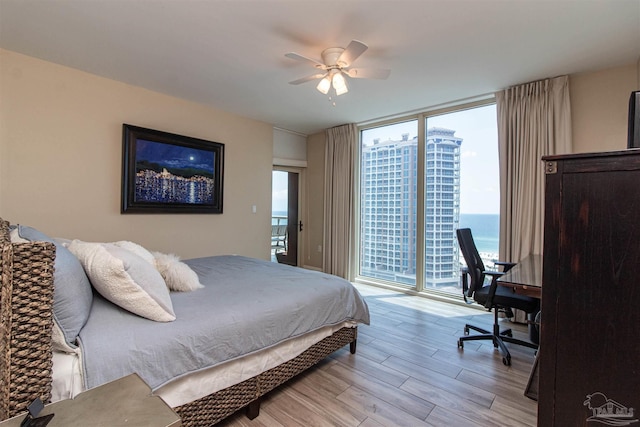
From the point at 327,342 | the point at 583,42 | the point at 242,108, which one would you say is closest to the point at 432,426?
the point at 327,342

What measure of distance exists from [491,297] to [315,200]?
3771mm

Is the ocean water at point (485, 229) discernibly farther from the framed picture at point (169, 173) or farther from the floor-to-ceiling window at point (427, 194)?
the framed picture at point (169, 173)

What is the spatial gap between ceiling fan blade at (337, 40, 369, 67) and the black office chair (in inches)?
73.1

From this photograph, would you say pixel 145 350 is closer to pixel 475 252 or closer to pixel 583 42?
pixel 475 252

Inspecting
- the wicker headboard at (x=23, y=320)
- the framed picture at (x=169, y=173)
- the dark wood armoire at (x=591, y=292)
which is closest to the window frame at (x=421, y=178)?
the framed picture at (x=169, y=173)

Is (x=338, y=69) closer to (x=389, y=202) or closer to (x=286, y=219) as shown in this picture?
(x=389, y=202)

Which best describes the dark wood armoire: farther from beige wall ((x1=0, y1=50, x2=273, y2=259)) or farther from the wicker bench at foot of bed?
beige wall ((x1=0, y1=50, x2=273, y2=259))

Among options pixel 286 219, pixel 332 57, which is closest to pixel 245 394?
pixel 332 57

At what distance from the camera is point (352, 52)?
7.50 ft

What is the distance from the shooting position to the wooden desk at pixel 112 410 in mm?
760

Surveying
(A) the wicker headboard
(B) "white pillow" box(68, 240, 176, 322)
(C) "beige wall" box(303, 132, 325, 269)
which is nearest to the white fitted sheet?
(A) the wicker headboard

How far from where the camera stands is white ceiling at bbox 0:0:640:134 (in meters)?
2.10

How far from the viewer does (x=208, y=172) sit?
13.9ft

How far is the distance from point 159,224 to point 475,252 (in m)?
3.76
